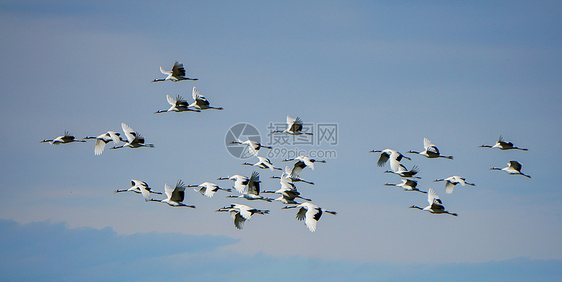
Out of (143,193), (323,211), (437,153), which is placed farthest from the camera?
(437,153)

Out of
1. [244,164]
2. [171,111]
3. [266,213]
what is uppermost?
[171,111]

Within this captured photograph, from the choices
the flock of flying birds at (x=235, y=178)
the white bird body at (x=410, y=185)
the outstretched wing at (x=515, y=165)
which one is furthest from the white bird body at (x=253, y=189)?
the outstretched wing at (x=515, y=165)

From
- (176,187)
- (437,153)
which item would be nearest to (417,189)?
(437,153)

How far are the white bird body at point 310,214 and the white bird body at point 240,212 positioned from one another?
252cm

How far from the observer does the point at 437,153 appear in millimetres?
46250

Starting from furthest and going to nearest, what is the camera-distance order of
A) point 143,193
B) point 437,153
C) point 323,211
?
point 437,153 → point 143,193 → point 323,211

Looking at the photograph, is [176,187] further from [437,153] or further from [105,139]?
[437,153]

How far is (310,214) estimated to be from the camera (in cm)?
3712

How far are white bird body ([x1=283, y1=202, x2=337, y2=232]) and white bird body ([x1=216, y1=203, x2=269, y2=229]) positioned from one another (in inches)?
99.2

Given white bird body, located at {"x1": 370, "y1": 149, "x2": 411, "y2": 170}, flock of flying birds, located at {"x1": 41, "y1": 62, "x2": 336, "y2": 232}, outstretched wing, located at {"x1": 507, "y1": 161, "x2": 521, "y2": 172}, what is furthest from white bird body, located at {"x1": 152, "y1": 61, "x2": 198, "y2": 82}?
outstretched wing, located at {"x1": 507, "y1": 161, "x2": 521, "y2": 172}

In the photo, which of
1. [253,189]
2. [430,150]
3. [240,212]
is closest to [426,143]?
[430,150]

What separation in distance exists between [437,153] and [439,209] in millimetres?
4062

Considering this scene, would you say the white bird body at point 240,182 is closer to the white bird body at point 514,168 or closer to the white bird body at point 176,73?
the white bird body at point 176,73

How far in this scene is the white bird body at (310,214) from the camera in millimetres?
36156
